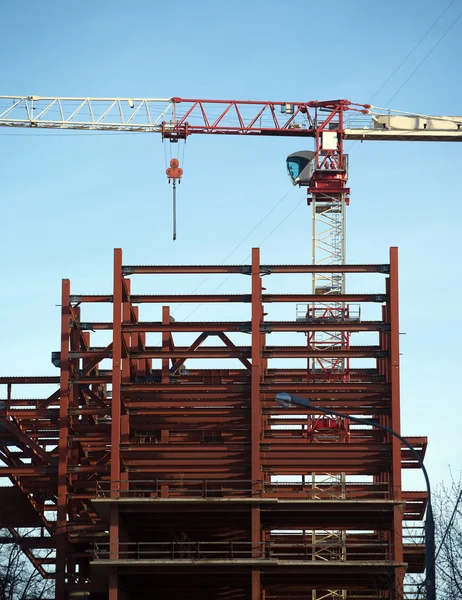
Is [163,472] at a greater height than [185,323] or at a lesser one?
lesser

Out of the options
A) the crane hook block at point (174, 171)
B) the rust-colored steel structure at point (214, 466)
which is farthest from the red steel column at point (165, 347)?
the crane hook block at point (174, 171)

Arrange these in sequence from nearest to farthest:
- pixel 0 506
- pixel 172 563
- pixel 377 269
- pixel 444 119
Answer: pixel 172 563, pixel 377 269, pixel 0 506, pixel 444 119

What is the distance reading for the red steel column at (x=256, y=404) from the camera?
73656 mm

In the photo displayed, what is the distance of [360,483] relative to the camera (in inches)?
3041

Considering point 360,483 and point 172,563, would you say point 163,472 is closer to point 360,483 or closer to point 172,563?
point 172,563

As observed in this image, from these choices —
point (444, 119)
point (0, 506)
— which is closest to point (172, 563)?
point (0, 506)

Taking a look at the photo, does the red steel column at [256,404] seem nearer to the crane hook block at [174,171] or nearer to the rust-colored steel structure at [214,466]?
the rust-colored steel structure at [214,466]

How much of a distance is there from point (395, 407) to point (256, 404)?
7486 mm

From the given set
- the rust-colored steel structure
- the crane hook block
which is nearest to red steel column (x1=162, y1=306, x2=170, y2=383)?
the rust-colored steel structure

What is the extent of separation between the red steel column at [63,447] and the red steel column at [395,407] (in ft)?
60.1

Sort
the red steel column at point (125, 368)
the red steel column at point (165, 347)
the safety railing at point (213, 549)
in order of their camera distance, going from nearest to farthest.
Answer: the safety railing at point (213, 549)
the red steel column at point (125, 368)
the red steel column at point (165, 347)

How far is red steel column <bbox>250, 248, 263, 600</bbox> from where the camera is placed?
242 ft

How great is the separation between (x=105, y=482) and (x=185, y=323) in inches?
379

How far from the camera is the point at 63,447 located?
261 feet
